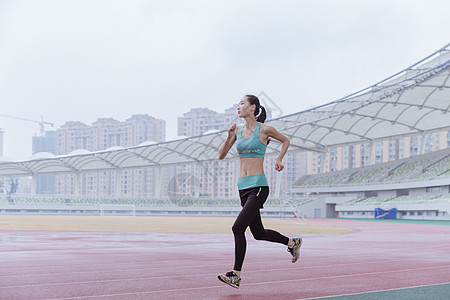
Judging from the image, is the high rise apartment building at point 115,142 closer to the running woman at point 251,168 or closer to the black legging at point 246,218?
the running woman at point 251,168

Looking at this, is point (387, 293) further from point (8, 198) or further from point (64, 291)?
point (8, 198)

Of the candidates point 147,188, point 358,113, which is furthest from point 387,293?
point 147,188

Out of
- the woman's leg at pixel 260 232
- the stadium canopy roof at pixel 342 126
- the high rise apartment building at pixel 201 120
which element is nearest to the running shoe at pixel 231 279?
the woman's leg at pixel 260 232

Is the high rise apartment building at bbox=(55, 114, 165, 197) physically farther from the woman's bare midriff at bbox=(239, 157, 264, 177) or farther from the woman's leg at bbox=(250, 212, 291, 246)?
the woman's bare midriff at bbox=(239, 157, 264, 177)

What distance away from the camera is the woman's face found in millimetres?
6133

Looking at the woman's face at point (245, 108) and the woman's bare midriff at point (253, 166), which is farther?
the woman's face at point (245, 108)

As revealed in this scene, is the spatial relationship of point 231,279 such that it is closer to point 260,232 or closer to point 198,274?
point 260,232

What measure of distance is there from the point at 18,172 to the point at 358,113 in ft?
148

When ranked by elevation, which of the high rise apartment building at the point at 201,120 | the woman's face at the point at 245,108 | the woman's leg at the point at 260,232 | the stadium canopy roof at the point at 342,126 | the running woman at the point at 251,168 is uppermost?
A: the high rise apartment building at the point at 201,120

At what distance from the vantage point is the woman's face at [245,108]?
6133 millimetres

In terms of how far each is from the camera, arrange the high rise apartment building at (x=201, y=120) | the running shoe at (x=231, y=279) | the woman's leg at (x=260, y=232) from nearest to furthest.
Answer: the running shoe at (x=231, y=279) → the woman's leg at (x=260, y=232) → the high rise apartment building at (x=201, y=120)

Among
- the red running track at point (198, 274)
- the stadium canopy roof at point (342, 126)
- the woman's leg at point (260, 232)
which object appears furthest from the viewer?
the stadium canopy roof at point (342, 126)

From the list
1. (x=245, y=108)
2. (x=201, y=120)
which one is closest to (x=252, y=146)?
(x=245, y=108)

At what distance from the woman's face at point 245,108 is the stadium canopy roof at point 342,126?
28462mm
